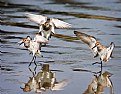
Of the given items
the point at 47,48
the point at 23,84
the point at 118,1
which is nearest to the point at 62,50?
the point at 47,48

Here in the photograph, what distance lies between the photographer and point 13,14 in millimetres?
15883

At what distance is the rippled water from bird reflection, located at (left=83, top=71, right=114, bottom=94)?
2.9 inches

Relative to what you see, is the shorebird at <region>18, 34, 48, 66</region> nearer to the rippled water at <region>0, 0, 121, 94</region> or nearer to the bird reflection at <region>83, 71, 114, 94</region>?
the rippled water at <region>0, 0, 121, 94</region>

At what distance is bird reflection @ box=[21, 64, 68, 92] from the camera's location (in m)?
8.17

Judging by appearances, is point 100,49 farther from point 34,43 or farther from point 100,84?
point 34,43

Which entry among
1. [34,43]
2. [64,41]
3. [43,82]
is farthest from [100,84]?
[64,41]

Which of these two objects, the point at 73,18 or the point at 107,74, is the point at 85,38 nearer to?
the point at 107,74

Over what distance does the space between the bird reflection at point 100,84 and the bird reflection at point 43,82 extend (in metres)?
0.39

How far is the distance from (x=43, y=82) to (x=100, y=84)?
2.74 feet

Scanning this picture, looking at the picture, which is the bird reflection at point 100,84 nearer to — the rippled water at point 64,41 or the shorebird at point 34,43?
the rippled water at point 64,41

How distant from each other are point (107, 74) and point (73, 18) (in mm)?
6333

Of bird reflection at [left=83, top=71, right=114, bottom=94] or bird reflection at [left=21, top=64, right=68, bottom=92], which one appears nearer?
bird reflection at [left=83, top=71, right=114, bottom=94]

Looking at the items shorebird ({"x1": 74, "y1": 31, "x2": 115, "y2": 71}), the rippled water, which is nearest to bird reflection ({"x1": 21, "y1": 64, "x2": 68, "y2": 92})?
the rippled water

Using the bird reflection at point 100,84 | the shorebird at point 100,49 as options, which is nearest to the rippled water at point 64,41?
the bird reflection at point 100,84
